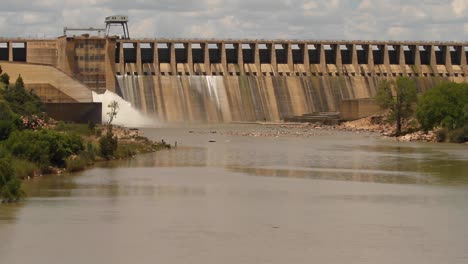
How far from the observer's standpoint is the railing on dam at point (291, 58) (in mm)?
110375

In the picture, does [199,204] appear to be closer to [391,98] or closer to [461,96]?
[461,96]

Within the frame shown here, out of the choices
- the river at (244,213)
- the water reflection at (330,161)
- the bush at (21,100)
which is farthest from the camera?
the bush at (21,100)

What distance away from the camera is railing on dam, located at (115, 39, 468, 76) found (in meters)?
110

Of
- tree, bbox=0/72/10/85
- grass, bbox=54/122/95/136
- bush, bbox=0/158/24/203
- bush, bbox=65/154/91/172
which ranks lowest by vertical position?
bush, bbox=0/158/24/203

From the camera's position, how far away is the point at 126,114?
10556 centimetres

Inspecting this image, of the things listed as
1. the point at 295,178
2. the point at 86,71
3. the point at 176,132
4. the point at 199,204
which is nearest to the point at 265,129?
the point at 176,132

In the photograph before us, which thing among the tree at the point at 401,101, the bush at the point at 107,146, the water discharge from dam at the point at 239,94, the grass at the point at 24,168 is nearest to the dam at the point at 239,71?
the water discharge from dam at the point at 239,94

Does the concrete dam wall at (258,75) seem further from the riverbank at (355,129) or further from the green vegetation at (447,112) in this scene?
the green vegetation at (447,112)

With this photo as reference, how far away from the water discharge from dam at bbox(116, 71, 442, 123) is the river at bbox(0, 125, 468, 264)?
164ft

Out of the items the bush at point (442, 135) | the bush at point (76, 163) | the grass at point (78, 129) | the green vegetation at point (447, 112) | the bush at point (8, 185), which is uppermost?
the green vegetation at point (447, 112)

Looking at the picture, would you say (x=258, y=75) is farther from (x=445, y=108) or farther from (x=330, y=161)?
(x=330, y=161)

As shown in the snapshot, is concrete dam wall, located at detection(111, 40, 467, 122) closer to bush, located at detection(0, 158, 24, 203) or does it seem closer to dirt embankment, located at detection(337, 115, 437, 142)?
dirt embankment, located at detection(337, 115, 437, 142)

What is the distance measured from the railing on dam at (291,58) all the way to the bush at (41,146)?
59800mm

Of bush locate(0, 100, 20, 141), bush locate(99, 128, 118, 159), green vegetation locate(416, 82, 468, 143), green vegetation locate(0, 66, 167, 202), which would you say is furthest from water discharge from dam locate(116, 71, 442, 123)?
bush locate(0, 100, 20, 141)
